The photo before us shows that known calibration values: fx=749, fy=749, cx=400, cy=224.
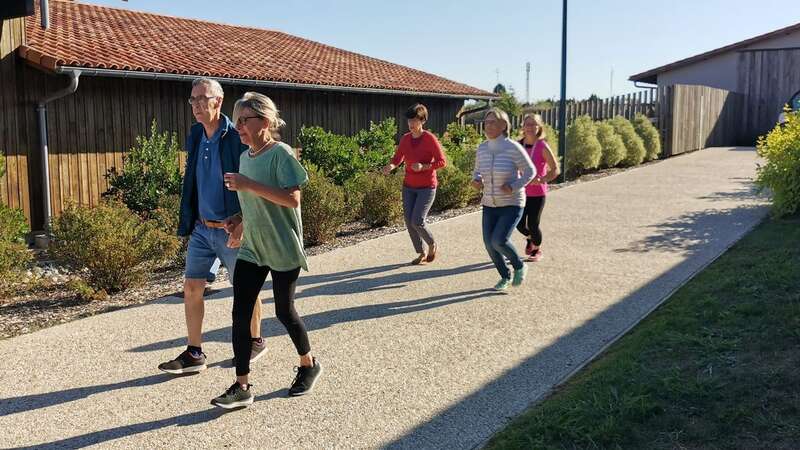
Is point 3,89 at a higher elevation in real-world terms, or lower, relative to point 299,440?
higher

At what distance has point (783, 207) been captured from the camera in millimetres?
10039

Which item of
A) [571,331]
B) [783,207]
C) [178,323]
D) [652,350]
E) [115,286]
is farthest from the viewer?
[783,207]

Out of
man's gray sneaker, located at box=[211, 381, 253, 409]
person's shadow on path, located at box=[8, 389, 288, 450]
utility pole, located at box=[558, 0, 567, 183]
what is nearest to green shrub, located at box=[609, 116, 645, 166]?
utility pole, located at box=[558, 0, 567, 183]

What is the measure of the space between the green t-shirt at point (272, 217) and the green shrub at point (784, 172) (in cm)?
805

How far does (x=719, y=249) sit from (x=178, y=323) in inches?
234

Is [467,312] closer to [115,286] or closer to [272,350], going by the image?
[272,350]

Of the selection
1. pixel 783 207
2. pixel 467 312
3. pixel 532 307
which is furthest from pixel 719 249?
pixel 467 312

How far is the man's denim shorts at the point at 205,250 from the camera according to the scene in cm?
461

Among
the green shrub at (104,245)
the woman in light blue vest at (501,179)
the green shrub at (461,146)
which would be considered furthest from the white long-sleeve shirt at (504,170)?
the green shrub at (461,146)

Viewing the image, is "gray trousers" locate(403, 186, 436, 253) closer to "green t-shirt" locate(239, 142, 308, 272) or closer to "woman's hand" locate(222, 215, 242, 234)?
"woman's hand" locate(222, 215, 242, 234)

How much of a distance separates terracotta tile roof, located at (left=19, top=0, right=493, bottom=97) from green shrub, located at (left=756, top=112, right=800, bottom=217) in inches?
343

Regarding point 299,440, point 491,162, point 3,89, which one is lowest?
point 299,440

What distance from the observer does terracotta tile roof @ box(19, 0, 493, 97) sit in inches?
463

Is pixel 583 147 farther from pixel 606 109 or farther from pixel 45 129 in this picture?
pixel 45 129
